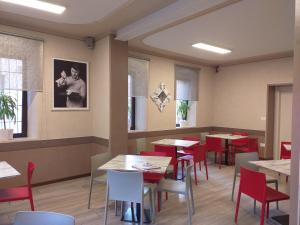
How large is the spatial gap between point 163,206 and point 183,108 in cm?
387

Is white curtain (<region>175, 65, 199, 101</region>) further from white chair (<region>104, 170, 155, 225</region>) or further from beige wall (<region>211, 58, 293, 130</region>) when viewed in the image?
white chair (<region>104, 170, 155, 225</region>)

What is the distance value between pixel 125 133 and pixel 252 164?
94.0 inches

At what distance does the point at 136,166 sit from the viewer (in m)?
2.92

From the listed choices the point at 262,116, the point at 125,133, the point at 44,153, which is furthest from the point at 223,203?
the point at 262,116

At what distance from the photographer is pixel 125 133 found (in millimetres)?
4805

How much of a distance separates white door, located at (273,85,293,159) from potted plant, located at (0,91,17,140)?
6.26 metres

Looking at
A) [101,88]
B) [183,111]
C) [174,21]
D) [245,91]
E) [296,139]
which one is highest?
[174,21]

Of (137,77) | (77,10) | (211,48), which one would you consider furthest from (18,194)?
(211,48)

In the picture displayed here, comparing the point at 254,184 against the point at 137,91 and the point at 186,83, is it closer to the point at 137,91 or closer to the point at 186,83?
the point at 137,91

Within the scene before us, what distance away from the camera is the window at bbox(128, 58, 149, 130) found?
5.57 m

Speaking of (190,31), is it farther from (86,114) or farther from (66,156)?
(66,156)

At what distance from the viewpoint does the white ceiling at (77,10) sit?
3.18m

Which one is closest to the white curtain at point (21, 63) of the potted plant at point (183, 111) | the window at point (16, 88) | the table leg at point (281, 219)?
the window at point (16, 88)

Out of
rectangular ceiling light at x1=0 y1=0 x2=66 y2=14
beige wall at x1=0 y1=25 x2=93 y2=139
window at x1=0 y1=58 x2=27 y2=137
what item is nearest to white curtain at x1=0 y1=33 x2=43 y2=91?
window at x1=0 y1=58 x2=27 y2=137
